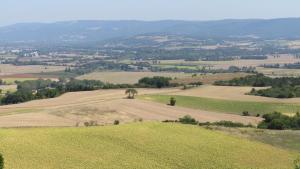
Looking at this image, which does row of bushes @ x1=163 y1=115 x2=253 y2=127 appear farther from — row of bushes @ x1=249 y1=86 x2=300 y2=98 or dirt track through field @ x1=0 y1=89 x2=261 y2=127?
row of bushes @ x1=249 y1=86 x2=300 y2=98

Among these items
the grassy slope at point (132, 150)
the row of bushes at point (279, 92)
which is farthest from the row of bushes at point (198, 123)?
the row of bushes at point (279, 92)

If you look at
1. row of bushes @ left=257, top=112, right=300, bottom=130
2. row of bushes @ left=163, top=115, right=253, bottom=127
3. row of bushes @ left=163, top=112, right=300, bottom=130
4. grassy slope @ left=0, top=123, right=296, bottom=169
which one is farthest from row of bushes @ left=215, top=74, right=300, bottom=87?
grassy slope @ left=0, top=123, right=296, bottom=169

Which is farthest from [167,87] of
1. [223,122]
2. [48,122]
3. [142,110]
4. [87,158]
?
[87,158]

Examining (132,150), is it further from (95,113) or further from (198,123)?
(95,113)

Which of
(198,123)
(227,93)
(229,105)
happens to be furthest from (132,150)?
(227,93)

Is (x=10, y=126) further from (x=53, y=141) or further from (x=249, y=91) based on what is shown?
(x=249, y=91)

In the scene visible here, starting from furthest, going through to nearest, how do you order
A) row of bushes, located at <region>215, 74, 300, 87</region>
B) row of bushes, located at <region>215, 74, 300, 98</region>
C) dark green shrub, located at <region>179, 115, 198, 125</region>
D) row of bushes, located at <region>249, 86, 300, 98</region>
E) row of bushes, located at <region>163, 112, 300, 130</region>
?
row of bushes, located at <region>215, 74, 300, 87</region>
row of bushes, located at <region>215, 74, 300, 98</region>
row of bushes, located at <region>249, 86, 300, 98</region>
dark green shrub, located at <region>179, 115, 198, 125</region>
row of bushes, located at <region>163, 112, 300, 130</region>
